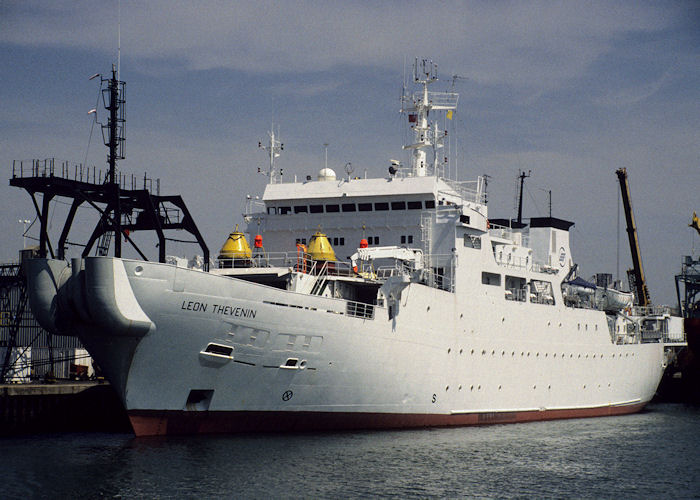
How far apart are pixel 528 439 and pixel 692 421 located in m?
13.2

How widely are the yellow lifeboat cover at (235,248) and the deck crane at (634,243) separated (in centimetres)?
3017

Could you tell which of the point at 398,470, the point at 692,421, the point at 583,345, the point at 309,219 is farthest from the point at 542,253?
the point at 398,470

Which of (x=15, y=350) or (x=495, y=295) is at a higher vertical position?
(x=495, y=295)

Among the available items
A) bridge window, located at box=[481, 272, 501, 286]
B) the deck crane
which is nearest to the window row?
bridge window, located at box=[481, 272, 501, 286]

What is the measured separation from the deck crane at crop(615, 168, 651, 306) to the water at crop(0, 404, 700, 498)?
2394cm

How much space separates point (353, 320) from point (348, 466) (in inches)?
204

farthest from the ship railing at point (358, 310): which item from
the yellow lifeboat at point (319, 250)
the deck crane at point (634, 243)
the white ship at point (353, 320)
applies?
the deck crane at point (634, 243)

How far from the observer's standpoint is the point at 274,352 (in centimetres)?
2348

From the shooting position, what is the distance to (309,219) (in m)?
32.2

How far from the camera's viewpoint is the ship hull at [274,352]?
2209 centimetres

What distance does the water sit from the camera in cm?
1891

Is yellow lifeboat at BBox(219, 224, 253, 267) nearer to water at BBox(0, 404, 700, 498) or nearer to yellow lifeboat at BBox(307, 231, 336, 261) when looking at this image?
yellow lifeboat at BBox(307, 231, 336, 261)

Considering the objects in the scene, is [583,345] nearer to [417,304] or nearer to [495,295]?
[495,295]

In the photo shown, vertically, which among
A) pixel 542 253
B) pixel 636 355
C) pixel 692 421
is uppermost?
pixel 542 253
